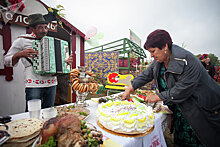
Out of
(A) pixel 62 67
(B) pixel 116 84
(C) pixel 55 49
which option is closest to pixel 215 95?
(A) pixel 62 67

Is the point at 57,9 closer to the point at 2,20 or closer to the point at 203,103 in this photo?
the point at 2,20

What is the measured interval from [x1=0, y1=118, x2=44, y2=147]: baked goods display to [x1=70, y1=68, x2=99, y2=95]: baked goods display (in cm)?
67

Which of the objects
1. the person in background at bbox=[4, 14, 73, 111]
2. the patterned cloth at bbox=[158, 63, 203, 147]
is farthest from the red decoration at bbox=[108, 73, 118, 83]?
the patterned cloth at bbox=[158, 63, 203, 147]

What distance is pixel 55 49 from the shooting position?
95.0 inches

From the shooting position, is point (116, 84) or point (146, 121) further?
point (116, 84)

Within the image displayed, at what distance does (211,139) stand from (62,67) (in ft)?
10.1

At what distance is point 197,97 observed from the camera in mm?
1384

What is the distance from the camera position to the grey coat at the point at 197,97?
135cm

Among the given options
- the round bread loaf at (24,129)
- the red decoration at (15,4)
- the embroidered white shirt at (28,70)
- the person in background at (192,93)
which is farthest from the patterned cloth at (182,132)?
the red decoration at (15,4)

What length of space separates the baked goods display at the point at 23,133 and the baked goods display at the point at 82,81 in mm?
666

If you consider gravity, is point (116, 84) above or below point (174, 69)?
below

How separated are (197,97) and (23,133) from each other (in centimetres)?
203

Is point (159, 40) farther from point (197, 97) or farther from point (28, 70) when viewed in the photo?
point (28, 70)

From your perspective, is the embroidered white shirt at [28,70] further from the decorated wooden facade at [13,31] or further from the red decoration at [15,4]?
the red decoration at [15,4]
